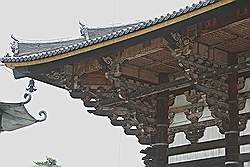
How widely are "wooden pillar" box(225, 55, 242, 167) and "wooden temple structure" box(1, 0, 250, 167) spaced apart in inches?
0.7

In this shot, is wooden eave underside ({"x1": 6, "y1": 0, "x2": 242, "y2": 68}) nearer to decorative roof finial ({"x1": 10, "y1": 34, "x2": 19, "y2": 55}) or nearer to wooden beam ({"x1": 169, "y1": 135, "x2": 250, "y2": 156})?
decorative roof finial ({"x1": 10, "y1": 34, "x2": 19, "y2": 55})

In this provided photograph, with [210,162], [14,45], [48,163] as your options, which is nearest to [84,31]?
[14,45]

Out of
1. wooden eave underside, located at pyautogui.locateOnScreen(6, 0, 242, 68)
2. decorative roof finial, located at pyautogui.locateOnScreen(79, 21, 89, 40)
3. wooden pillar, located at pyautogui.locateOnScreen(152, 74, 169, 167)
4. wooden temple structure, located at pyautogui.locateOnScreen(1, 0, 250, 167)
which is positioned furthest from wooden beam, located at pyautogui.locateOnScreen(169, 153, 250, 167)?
decorative roof finial, located at pyautogui.locateOnScreen(79, 21, 89, 40)

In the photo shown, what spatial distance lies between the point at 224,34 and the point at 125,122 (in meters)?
3.77

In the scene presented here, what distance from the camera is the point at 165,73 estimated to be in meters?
11.9

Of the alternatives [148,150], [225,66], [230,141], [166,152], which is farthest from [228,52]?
[148,150]

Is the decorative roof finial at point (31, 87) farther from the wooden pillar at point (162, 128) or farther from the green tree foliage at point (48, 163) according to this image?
the green tree foliage at point (48, 163)

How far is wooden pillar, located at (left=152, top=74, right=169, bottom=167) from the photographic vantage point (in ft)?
38.4

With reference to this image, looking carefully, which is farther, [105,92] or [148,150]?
[148,150]

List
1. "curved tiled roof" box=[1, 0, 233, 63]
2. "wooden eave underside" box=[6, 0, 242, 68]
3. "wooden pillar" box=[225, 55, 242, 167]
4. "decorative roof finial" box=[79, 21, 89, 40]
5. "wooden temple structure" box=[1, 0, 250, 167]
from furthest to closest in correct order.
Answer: "decorative roof finial" box=[79, 21, 89, 40]
"wooden pillar" box=[225, 55, 242, 167]
"wooden temple structure" box=[1, 0, 250, 167]
"curved tiled roof" box=[1, 0, 233, 63]
"wooden eave underside" box=[6, 0, 242, 68]

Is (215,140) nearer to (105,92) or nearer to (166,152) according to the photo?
(166,152)

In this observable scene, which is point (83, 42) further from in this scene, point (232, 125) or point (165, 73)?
point (232, 125)

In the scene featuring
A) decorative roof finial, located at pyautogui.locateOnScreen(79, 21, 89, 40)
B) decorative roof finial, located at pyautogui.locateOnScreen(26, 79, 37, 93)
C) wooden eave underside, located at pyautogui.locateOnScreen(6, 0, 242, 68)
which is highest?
decorative roof finial, located at pyautogui.locateOnScreen(79, 21, 89, 40)

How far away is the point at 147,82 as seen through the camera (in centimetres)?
1180
